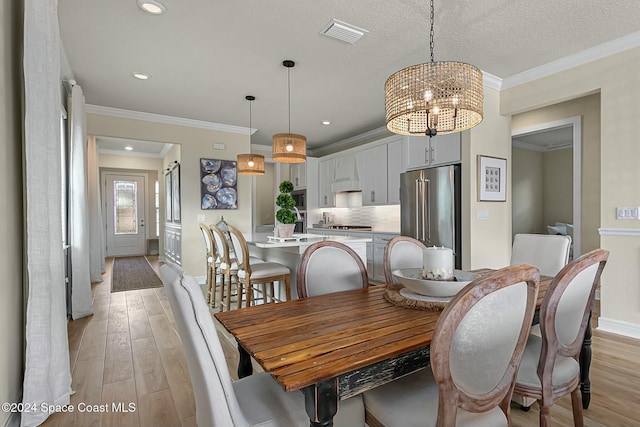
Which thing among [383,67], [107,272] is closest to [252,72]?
[383,67]

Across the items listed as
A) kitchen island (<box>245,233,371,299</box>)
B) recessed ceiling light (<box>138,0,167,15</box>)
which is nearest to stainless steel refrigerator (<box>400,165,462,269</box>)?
kitchen island (<box>245,233,371,299</box>)

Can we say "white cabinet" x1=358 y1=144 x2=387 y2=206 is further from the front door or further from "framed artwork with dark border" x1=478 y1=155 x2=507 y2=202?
the front door

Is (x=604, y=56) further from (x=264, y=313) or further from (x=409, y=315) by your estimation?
(x=264, y=313)

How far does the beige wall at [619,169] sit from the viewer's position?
2926 mm

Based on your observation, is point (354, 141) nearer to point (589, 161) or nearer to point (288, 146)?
point (288, 146)

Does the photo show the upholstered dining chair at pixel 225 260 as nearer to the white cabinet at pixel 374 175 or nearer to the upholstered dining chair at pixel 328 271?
the upholstered dining chair at pixel 328 271

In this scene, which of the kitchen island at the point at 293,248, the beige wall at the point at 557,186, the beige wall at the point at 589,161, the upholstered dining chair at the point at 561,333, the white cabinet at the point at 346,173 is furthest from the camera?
the beige wall at the point at 557,186

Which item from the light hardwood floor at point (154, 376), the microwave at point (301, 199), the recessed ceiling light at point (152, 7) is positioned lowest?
the light hardwood floor at point (154, 376)

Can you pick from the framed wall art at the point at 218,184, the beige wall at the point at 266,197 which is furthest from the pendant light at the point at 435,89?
the beige wall at the point at 266,197

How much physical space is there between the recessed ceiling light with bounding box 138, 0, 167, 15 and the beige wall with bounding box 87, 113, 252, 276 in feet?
9.55

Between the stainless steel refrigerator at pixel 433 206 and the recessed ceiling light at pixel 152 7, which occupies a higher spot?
the recessed ceiling light at pixel 152 7

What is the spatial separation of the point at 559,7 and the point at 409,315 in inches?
102

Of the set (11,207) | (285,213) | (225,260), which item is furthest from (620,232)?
(11,207)

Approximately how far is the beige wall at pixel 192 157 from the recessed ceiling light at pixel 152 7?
2912 mm
